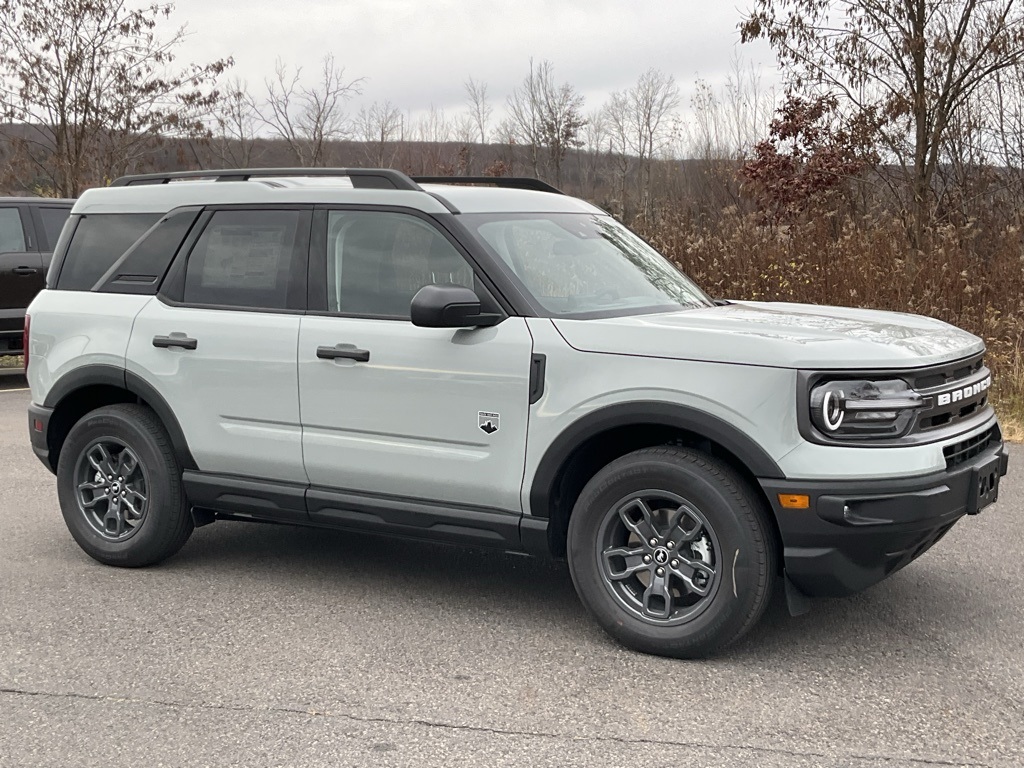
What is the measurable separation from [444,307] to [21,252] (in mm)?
10675

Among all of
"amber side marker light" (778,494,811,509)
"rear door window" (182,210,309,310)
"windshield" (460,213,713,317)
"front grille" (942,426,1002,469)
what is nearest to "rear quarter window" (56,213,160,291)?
"rear door window" (182,210,309,310)

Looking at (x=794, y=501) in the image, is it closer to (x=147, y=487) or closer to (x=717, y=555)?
(x=717, y=555)

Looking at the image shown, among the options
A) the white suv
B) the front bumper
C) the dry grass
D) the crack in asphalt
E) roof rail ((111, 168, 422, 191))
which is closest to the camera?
the crack in asphalt

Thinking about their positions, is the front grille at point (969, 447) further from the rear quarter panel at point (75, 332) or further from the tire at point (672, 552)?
the rear quarter panel at point (75, 332)

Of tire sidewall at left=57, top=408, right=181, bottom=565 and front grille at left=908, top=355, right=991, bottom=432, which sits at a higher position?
front grille at left=908, top=355, right=991, bottom=432

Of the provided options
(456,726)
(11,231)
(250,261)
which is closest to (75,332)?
(250,261)

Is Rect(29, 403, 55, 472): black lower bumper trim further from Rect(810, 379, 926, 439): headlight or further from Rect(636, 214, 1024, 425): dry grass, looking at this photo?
Rect(636, 214, 1024, 425): dry grass

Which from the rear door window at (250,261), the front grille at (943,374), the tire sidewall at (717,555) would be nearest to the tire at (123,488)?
the rear door window at (250,261)

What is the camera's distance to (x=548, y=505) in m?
4.76

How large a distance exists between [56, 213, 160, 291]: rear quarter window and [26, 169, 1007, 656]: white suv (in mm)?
13

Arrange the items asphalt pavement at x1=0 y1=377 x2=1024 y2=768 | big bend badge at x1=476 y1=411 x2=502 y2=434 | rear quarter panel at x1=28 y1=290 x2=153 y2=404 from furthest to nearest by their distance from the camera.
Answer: rear quarter panel at x1=28 y1=290 x2=153 y2=404, big bend badge at x1=476 y1=411 x2=502 y2=434, asphalt pavement at x1=0 y1=377 x2=1024 y2=768

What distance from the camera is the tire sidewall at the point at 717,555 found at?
4324mm

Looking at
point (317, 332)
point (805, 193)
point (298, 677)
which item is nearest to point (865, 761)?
point (298, 677)

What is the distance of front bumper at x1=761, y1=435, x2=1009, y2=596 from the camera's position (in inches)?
163
